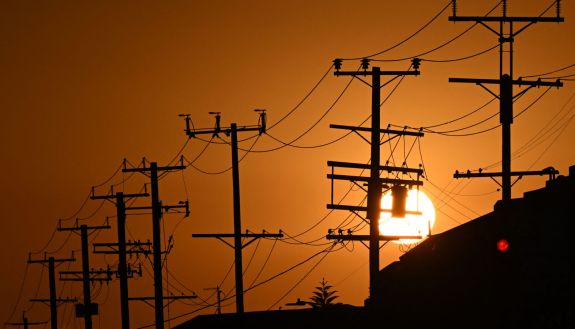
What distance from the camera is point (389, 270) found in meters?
63.3

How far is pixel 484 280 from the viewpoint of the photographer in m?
51.5

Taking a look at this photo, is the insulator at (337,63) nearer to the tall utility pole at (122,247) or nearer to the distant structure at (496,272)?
the distant structure at (496,272)

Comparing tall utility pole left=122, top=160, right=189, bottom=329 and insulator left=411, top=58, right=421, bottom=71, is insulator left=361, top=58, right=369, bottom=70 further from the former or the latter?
tall utility pole left=122, top=160, right=189, bottom=329

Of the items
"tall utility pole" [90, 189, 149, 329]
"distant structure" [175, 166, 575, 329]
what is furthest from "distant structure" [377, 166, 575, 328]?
"tall utility pole" [90, 189, 149, 329]

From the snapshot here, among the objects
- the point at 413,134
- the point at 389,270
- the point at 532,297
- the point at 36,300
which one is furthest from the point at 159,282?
the point at 36,300

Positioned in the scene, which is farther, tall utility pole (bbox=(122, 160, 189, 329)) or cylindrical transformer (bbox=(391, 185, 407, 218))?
tall utility pole (bbox=(122, 160, 189, 329))

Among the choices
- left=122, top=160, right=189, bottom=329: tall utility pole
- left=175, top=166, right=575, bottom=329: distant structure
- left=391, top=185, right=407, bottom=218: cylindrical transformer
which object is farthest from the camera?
left=122, top=160, right=189, bottom=329: tall utility pole

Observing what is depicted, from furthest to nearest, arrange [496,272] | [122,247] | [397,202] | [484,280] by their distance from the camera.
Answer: [122,247] → [484,280] → [496,272] → [397,202]

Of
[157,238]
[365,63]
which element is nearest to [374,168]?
[365,63]

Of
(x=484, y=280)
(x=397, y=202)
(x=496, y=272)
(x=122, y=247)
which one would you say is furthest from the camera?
(x=122, y=247)

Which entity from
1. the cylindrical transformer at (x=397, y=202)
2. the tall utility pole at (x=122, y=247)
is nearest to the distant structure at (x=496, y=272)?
the cylindrical transformer at (x=397, y=202)

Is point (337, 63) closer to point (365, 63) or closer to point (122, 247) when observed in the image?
point (365, 63)

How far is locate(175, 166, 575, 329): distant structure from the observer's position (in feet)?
140

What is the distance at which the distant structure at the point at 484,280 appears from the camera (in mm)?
42750
